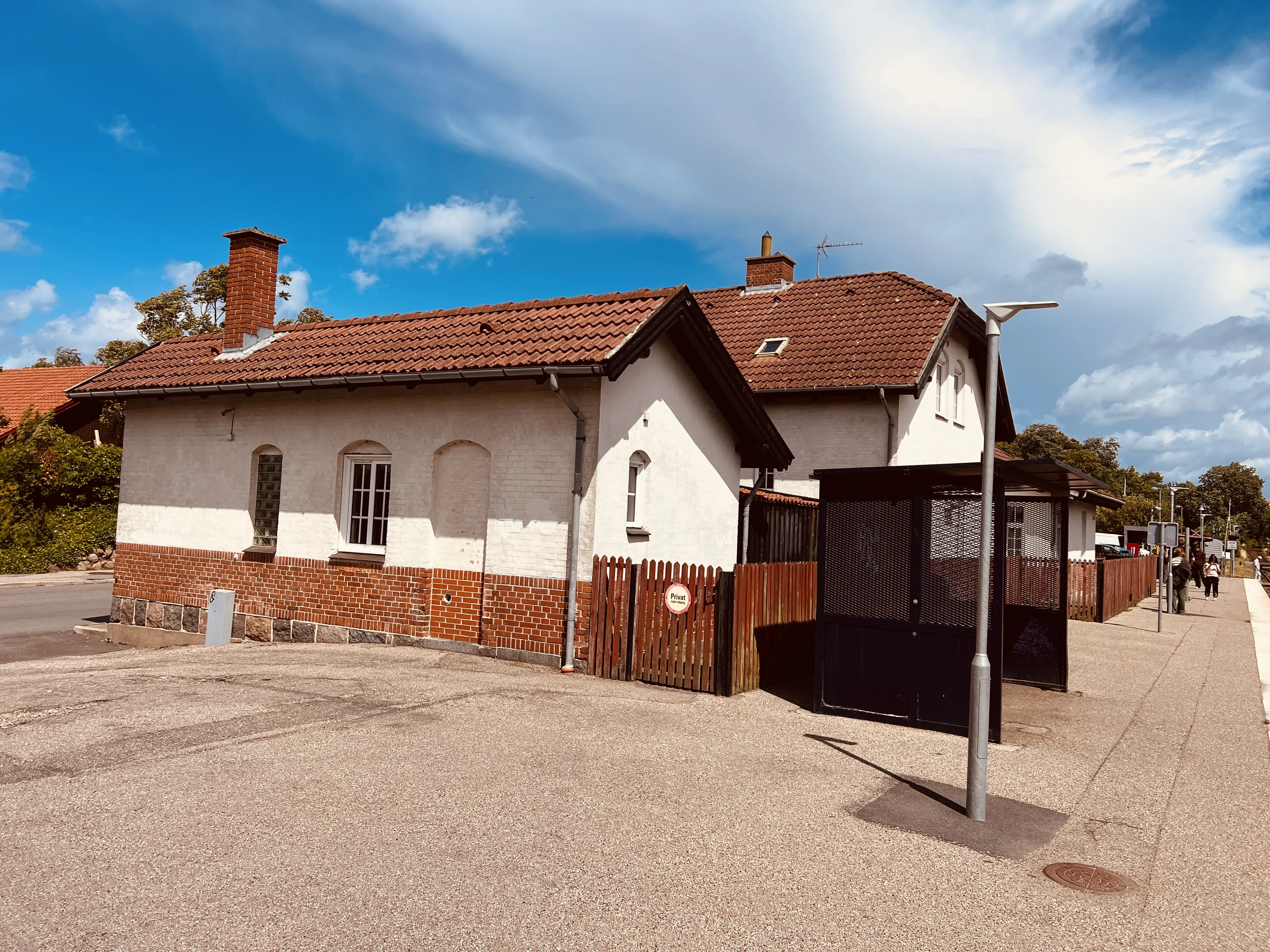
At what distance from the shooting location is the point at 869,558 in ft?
29.2

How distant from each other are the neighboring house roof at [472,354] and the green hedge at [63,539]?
13534 millimetres

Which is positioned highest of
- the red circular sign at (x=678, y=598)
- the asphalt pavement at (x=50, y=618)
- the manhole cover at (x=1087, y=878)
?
the red circular sign at (x=678, y=598)

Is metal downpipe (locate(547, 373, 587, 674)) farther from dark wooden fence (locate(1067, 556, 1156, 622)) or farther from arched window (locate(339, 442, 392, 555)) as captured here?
dark wooden fence (locate(1067, 556, 1156, 622))

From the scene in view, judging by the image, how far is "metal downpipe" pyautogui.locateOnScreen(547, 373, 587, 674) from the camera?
10.7 m

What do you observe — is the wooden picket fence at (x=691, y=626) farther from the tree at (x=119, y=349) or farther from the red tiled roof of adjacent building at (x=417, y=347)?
the tree at (x=119, y=349)

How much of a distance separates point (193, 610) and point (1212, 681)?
14940 millimetres

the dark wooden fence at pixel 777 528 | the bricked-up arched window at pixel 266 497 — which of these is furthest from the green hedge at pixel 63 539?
the dark wooden fence at pixel 777 528

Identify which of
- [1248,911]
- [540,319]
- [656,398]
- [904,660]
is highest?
[540,319]

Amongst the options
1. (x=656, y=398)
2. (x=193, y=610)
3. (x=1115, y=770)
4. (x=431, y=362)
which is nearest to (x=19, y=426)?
(x=193, y=610)

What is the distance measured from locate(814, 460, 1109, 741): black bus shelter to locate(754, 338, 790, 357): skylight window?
443 inches

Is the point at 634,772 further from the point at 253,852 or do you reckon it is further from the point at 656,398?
the point at 656,398

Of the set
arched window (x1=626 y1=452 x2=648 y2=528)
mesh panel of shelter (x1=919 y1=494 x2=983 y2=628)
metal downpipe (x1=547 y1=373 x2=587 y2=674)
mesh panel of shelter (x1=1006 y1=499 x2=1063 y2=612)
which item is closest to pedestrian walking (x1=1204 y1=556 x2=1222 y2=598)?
mesh panel of shelter (x1=1006 y1=499 x2=1063 y2=612)

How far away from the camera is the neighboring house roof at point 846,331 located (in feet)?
59.7

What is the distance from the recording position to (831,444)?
60.7ft
